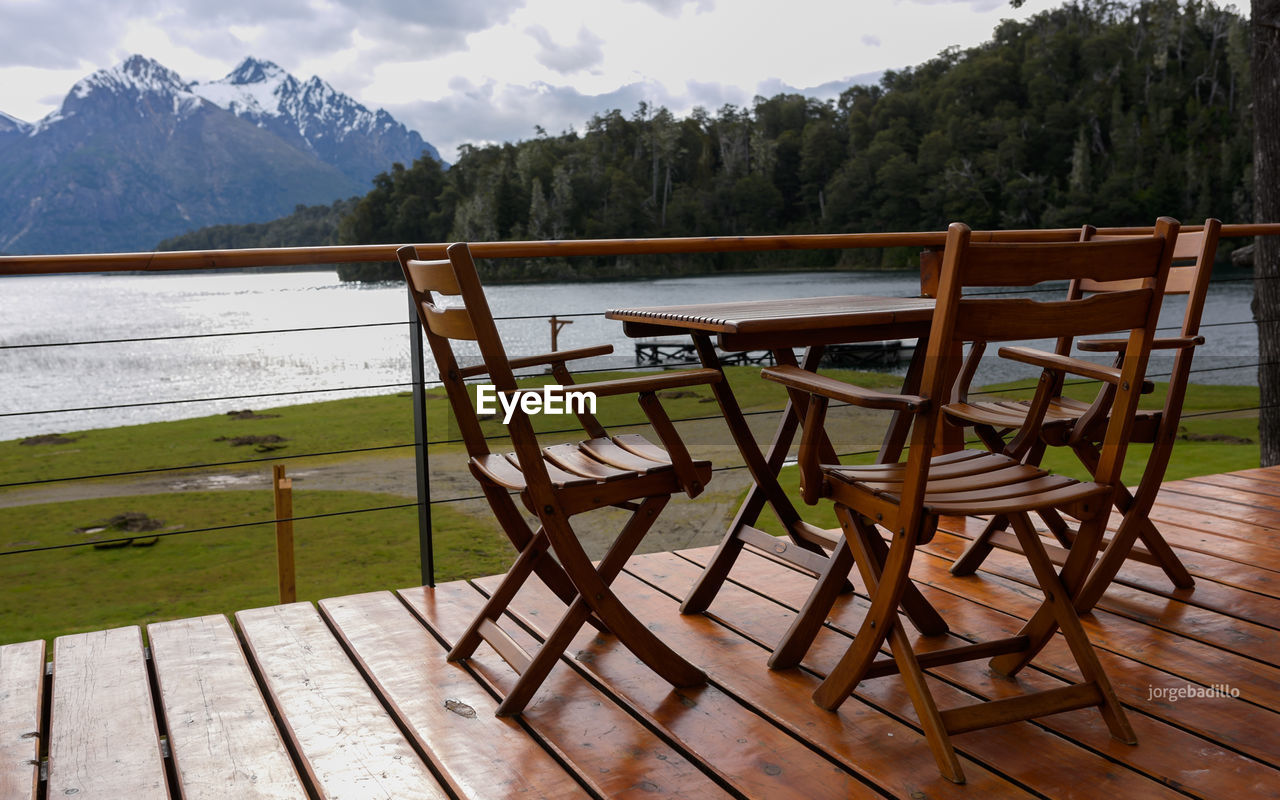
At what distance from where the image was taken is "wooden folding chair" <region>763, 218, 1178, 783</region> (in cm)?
158

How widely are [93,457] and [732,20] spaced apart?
38666mm

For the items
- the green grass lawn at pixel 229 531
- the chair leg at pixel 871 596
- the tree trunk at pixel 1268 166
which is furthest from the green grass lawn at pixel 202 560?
the chair leg at pixel 871 596

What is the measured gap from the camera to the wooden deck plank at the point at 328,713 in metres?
1.64

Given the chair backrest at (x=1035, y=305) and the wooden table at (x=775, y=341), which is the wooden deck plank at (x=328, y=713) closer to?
the wooden table at (x=775, y=341)

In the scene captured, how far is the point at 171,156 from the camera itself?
1845 inches

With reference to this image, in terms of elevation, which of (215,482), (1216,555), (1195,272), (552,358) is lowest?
(215,482)

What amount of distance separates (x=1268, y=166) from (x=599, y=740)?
6610mm

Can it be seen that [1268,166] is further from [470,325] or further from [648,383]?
[470,325]

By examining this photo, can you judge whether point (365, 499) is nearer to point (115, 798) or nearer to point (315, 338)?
point (315, 338)

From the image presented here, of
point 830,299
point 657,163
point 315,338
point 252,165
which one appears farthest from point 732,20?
point 830,299

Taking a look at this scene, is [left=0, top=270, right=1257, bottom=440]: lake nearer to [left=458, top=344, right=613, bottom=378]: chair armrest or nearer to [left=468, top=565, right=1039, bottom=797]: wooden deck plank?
[left=458, top=344, right=613, bottom=378]: chair armrest

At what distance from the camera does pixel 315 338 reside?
3028 centimetres

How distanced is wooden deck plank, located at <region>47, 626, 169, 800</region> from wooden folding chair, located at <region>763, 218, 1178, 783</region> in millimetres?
1286

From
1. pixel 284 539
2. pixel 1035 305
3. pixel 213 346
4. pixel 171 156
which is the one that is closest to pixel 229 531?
pixel 213 346
